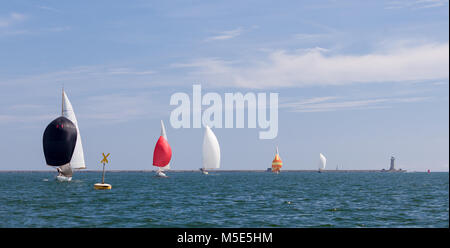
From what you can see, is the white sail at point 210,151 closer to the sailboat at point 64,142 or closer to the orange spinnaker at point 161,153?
the orange spinnaker at point 161,153

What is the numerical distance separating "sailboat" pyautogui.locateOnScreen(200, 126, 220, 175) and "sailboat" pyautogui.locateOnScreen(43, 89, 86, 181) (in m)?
61.0

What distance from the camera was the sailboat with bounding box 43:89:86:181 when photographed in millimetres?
73938

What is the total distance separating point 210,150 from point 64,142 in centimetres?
6875

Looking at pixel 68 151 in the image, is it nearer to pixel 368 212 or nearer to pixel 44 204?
pixel 44 204

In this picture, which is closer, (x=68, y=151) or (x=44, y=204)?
(x=44, y=204)

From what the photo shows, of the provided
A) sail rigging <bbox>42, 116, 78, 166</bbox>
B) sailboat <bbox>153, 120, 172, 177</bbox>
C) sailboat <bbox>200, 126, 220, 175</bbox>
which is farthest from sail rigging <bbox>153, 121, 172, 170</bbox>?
sail rigging <bbox>42, 116, 78, 166</bbox>

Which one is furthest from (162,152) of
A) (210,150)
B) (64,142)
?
(64,142)

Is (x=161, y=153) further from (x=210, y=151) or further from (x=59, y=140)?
(x=59, y=140)

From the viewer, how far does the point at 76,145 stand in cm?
7825

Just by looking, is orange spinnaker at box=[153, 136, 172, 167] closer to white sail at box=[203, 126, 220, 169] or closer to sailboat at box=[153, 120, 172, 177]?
sailboat at box=[153, 120, 172, 177]
